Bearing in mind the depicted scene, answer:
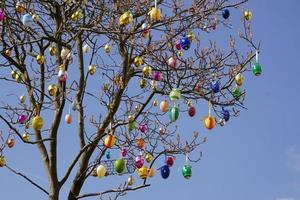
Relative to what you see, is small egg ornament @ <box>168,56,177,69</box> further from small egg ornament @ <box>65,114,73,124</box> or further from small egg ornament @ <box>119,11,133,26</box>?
small egg ornament @ <box>65,114,73,124</box>

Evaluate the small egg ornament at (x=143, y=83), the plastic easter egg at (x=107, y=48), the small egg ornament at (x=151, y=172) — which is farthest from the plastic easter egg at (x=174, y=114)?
the plastic easter egg at (x=107, y=48)

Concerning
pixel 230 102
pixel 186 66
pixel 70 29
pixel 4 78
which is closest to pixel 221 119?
pixel 230 102

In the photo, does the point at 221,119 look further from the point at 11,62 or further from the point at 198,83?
the point at 11,62

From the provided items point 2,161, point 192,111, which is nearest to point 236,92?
point 192,111

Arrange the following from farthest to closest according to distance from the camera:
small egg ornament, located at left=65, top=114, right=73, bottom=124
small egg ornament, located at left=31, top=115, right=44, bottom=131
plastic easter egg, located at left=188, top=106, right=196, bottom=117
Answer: small egg ornament, located at left=65, top=114, right=73, bottom=124
plastic easter egg, located at left=188, top=106, right=196, bottom=117
small egg ornament, located at left=31, top=115, right=44, bottom=131

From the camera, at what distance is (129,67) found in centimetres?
740

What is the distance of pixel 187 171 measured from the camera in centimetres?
674

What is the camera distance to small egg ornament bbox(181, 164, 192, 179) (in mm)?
6738

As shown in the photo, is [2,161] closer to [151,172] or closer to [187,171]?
[151,172]

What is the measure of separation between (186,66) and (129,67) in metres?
0.85

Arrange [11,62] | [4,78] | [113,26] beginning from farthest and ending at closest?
1. [11,62]
2. [4,78]
3. [113,26]

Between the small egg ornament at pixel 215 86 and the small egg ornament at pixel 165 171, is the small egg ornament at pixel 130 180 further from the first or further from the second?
the small egg ornament at pixel 215 86

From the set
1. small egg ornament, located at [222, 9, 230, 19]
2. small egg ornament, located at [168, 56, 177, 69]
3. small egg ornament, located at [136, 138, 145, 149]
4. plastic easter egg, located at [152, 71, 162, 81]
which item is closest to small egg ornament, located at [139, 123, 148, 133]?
small egg ornament, located at [136, 138, 145, 149]

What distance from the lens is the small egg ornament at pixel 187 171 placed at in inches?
265
